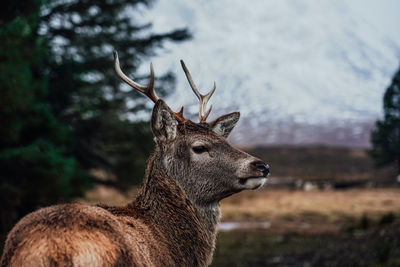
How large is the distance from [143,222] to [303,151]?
49.3 metres

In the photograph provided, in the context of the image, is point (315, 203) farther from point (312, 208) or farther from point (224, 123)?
point (224, 123)

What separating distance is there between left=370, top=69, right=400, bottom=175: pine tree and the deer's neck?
1155cm

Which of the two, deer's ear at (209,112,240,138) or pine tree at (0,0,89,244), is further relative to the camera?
pine tree at (0,0,89,244)

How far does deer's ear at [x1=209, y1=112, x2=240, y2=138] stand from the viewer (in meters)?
4.82

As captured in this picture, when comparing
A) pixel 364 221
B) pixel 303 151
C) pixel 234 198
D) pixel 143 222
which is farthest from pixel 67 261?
pixel 303 151

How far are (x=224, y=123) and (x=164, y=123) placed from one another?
861mm

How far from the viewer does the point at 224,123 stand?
494 centimetres

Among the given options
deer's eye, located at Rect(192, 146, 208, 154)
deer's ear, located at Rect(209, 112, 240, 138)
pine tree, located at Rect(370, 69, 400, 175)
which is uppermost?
deer's ear, located at Rect(209, 112, 240, 138)

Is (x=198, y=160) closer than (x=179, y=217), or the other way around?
(x=179, y=217)

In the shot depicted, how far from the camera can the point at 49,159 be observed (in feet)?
38.3

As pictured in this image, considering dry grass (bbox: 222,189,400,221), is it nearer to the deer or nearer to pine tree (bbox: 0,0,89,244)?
pine tree (bbox: 0,0,89,244)

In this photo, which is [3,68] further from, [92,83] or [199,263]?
[199,263]

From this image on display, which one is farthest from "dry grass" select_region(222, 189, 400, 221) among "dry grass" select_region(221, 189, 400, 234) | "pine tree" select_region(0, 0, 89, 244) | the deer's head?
→ the deer's head

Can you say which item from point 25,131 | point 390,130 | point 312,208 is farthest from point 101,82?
point 312,208
